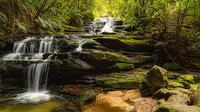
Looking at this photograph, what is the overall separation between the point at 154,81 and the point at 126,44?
428 cm

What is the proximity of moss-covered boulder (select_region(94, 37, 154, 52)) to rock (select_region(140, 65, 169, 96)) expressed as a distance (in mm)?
4096

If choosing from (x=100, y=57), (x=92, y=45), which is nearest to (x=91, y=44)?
(x=92, y=45)

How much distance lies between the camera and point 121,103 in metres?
8.56

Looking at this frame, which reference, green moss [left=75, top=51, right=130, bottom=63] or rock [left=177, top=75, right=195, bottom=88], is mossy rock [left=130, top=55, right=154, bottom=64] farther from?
rock [left=177, top=75, right=195, bottom=88]

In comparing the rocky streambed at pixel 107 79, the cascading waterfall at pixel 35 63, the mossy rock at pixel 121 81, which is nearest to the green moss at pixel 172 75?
the rocky streambed at pixel 107 79

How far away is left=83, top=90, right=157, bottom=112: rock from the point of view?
7945mm

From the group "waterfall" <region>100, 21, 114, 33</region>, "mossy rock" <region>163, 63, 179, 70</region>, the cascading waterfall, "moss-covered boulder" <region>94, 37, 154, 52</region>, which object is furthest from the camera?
"waterfall" <region>100, 21, 114, 33</region>

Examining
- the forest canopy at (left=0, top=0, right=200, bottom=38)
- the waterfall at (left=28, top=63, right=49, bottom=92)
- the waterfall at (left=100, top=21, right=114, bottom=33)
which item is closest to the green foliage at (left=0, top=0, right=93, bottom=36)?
the forest canopy at (left=0, top=0, right=200, bottom=38)

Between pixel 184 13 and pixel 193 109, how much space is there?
285 inches

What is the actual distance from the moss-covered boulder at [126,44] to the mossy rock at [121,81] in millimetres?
2367

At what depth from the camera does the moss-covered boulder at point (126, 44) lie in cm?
1312

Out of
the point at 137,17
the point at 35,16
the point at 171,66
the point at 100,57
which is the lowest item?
the point at 171,66

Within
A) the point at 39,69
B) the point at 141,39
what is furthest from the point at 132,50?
the point at 39,69

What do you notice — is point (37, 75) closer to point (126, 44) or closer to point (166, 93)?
point (126, 44)
